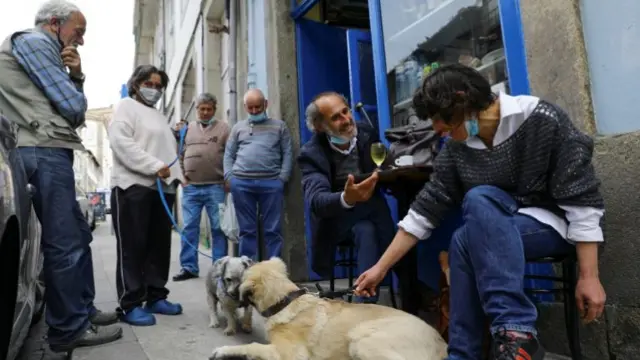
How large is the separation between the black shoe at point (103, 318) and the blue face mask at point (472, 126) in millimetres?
2775

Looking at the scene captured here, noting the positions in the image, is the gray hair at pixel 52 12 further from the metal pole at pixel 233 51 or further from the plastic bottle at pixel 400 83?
the metal pole at pixel 233 51

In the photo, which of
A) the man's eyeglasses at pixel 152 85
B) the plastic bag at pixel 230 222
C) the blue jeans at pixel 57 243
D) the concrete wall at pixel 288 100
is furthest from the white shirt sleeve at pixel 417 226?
the plastic bag at pixel 230 222

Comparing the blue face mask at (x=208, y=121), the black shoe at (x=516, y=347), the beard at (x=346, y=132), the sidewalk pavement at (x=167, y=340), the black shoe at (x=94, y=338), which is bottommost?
the sidewalk pavement at (x=167, y=340)

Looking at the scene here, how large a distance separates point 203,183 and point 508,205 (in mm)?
4410

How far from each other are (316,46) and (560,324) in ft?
13.3

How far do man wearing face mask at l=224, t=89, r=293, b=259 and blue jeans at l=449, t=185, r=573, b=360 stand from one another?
306cm

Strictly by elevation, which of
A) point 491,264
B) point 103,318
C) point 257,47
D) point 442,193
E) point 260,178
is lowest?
point 103,318

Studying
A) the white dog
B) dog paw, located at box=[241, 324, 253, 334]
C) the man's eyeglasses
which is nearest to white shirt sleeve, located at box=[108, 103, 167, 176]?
the man's eyeglasses

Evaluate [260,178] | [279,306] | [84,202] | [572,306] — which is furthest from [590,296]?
[84,202]

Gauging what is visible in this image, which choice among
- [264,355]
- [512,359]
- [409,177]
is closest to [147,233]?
[264,355]

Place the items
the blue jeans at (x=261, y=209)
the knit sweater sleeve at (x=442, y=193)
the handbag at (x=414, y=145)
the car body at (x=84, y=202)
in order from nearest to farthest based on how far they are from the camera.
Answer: the knit sweater sleeve at (x=442, y=193) → the handbag at (x=414, y=145) → the car body at (x=84, y=202) → the blue jeans at (x=261, y=209)

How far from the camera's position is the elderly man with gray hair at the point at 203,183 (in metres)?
5.67

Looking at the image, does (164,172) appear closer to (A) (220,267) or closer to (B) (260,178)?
(A) (220,267)

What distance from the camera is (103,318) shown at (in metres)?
3.35
